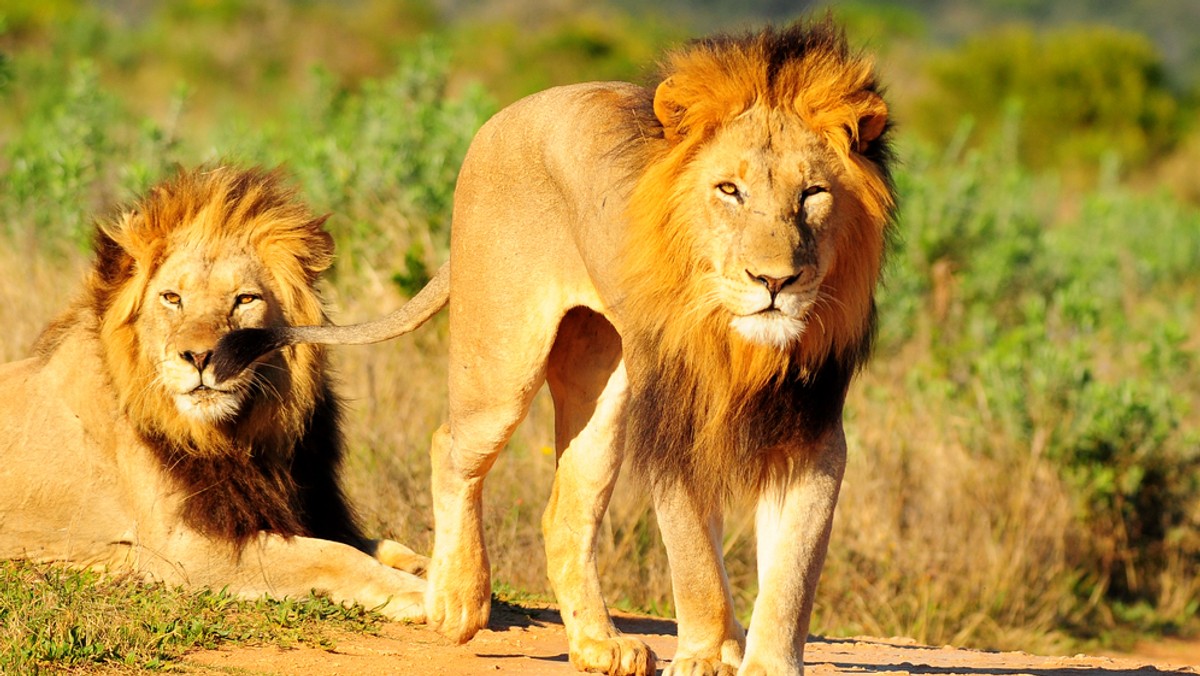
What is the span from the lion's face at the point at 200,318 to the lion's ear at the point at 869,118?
6.16ft

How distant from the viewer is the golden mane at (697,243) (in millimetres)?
3371

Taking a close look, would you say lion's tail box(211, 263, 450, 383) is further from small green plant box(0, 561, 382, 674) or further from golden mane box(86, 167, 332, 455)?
small green plant box(0, 561, 382, 674)

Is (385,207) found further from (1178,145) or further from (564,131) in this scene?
(1178,145)

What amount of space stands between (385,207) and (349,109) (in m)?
2.90

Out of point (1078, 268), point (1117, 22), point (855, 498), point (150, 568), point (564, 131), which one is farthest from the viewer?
point (1117, 22)

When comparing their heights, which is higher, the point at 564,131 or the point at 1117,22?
the point at 1117,22

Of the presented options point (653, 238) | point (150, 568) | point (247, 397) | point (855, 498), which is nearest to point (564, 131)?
point (653, 238)

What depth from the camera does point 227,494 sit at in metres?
4.67

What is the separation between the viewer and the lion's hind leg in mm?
4172

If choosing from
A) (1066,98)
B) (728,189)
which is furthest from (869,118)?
(1066,98)

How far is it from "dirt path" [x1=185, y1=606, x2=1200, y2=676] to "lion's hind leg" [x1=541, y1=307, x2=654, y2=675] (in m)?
0.15

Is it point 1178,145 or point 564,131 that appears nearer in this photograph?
point 564,131

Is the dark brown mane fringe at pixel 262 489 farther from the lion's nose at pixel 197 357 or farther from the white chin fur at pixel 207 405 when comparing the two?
the lion's nose at pixel 197 357

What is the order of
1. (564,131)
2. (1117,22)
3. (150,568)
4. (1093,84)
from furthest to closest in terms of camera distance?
(1117,22)
(1093,84)
(150,568)
(564,131)
